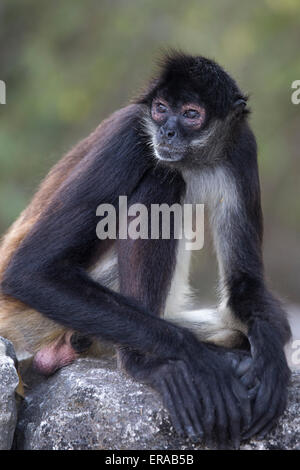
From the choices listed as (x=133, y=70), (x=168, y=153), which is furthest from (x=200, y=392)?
(x=133, y=70)

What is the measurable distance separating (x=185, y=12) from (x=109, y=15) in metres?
1.26

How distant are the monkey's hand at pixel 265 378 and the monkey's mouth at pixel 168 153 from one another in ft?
3.48

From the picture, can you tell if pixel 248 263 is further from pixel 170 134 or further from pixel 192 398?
pixel 192 398

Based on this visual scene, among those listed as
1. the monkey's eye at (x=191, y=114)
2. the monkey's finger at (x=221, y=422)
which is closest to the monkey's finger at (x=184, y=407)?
the monkey's finger at (x=221, y=422)

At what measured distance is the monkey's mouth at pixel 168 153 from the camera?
16.0ft

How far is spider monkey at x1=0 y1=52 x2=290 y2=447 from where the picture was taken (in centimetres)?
437

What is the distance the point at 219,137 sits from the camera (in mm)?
5125

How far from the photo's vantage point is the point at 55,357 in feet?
16.3

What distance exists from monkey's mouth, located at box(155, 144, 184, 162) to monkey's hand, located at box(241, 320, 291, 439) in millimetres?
1059

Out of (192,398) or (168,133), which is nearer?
(192,398)

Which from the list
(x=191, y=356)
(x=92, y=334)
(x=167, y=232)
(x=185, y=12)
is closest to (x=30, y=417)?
(x=92, y=334)

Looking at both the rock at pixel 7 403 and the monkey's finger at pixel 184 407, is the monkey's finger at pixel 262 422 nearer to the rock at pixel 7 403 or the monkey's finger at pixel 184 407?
the monkey's finger at pixel 184 407

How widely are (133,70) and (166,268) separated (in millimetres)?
9492

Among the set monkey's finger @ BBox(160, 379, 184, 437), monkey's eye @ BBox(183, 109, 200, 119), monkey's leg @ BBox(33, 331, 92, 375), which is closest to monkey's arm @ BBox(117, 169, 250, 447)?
monkey's finger @ BBox(160, 379, 184, 437)
